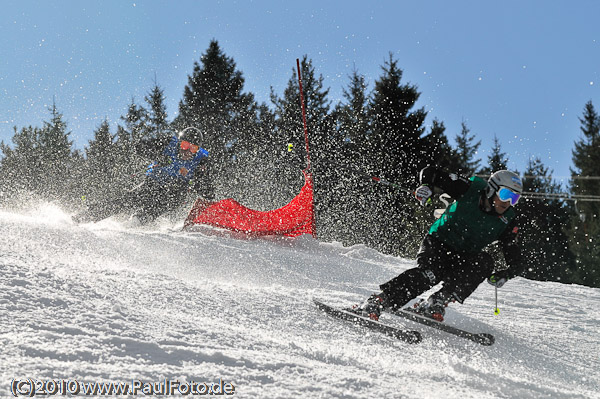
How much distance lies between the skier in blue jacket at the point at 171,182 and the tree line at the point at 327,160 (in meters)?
0.44

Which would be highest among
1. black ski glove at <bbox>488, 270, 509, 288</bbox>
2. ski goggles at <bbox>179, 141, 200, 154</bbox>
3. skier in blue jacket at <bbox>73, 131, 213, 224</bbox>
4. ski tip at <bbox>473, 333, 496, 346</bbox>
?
ski goggles at <bbox>179, 141, 200, 154</bbox>

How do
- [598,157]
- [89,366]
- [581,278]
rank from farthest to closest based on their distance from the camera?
[598,157] < [581,278] < [89,366]

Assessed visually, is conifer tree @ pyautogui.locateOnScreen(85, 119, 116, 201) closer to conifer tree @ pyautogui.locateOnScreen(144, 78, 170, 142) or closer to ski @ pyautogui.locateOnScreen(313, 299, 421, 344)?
conifer tree @ pyautogui.locateOnScreen(144, 78, 170, 142)

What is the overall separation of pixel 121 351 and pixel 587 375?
102 inches

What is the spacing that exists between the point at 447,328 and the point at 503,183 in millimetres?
1114

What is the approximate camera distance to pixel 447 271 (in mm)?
3729

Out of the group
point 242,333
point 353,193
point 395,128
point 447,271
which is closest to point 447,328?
point 447,271

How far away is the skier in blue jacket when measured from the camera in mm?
8156

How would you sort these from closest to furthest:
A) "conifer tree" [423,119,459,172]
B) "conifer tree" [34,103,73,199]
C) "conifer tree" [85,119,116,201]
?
"conifer tree" [423,119,459,172] < "conifer tree" [85,119,116,201] < "conifer tree" [34,103,73,199]

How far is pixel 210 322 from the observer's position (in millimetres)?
2777

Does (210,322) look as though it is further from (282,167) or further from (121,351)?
(282,167)

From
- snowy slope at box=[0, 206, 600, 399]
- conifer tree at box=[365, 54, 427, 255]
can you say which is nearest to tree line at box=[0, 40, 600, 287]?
conifer tree at box=[365, 54, 427, 255]

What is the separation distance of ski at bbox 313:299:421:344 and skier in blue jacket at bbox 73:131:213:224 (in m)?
5.17

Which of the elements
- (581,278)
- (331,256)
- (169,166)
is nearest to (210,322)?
(331,256)
